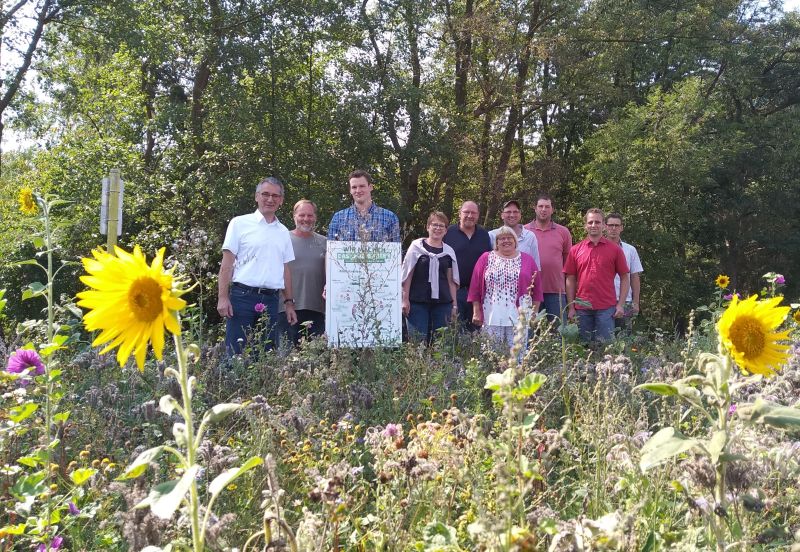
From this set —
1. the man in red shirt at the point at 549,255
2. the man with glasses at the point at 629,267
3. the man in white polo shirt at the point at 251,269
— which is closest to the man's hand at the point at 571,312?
the man in red shirt at the point at 549,255

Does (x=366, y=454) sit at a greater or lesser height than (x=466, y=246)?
lesser

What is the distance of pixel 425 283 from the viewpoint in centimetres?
667

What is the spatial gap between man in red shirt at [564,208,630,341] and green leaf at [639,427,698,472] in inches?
211

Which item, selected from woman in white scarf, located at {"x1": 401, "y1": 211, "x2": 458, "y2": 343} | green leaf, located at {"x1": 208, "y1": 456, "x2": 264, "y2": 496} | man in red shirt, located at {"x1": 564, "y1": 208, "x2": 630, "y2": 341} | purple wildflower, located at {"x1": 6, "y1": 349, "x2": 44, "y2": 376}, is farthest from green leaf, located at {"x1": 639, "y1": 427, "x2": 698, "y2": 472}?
man in red shirt, located at {"x1": 564, "y1": 208, "x2": 630, "y2": 341}

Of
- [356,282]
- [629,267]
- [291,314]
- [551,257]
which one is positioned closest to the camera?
[356,282]

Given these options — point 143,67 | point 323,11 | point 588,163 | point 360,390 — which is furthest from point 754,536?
point 588,163

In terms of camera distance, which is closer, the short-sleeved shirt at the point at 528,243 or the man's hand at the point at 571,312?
the man's hand at the point at 571,312

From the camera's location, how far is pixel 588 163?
74.3 ft

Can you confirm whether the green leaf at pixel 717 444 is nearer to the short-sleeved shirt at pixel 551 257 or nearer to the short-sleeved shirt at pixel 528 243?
the short-sleeved shirt at pixel 528 243

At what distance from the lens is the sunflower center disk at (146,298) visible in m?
1.64

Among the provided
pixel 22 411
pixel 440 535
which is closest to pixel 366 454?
pixel 22 411

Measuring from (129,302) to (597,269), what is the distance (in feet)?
19.5

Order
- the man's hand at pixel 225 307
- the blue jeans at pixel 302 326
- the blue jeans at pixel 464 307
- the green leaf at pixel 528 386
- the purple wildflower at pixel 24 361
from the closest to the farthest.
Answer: the green leaf at pixel 528 386 → the purple wildflower at pixel 24 361 → the man's hand at pixel 225 307 → the blue jeans at pixel 302 326 → the blue jeans at pixel 464 307

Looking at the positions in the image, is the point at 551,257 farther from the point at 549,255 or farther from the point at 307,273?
the point at 307,273
